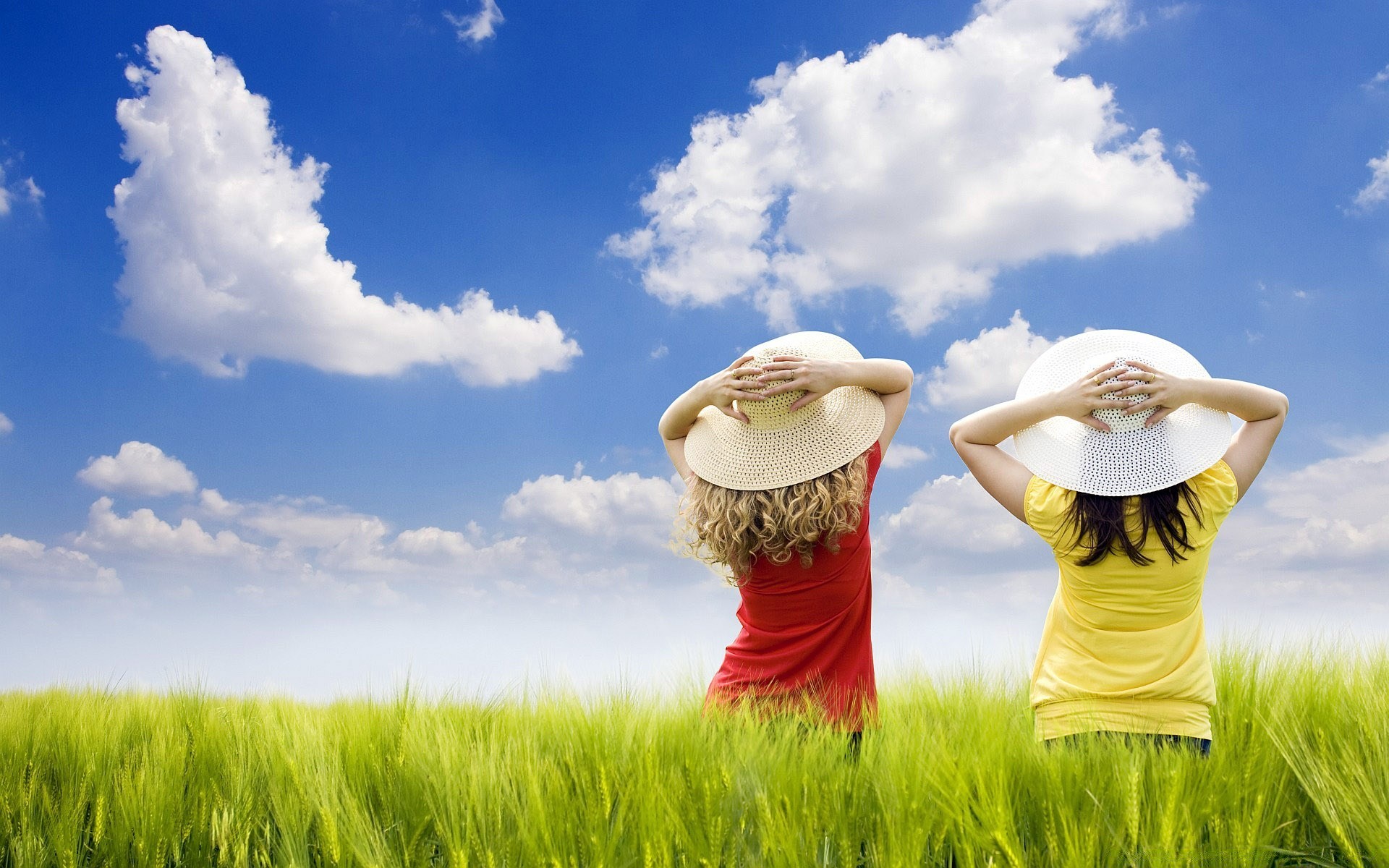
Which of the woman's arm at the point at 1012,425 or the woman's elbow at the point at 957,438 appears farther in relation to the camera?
the woman's elbow at the point at 957,438

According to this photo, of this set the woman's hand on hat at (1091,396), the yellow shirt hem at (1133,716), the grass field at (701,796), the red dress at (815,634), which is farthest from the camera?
the red dress at (815,634)

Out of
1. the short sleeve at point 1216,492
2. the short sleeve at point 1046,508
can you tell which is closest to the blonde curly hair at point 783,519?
the short sleeve at point 1046,508

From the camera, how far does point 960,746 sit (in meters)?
2.20

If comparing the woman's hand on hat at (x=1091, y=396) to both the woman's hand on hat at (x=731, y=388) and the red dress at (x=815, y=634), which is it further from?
the woman's hand on hat at (x=731, y=388)

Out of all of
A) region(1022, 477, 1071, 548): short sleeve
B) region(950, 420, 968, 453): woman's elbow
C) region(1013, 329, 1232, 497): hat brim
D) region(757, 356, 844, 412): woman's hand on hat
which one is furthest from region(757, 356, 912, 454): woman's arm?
region(1022, 477, 1071, 548): short sleeve

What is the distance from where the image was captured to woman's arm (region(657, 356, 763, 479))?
3.00 m

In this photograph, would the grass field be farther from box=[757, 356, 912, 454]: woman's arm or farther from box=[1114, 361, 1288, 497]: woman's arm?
box=[757, 356, 912, 454]: woman's arm

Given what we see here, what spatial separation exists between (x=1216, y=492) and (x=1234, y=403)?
27 centimetres

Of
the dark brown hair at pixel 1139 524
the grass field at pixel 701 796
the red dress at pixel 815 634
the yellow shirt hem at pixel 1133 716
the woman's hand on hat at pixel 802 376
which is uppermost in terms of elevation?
the woman's hand on hat at pixel 802 376

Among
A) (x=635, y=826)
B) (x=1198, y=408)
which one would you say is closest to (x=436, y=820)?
(x=635, y=826)

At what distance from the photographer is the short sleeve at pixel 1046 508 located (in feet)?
8.20

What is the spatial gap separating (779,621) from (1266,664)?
1992mm

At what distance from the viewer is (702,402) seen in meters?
3.19

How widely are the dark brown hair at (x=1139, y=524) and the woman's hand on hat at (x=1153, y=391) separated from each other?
218 millimetres
